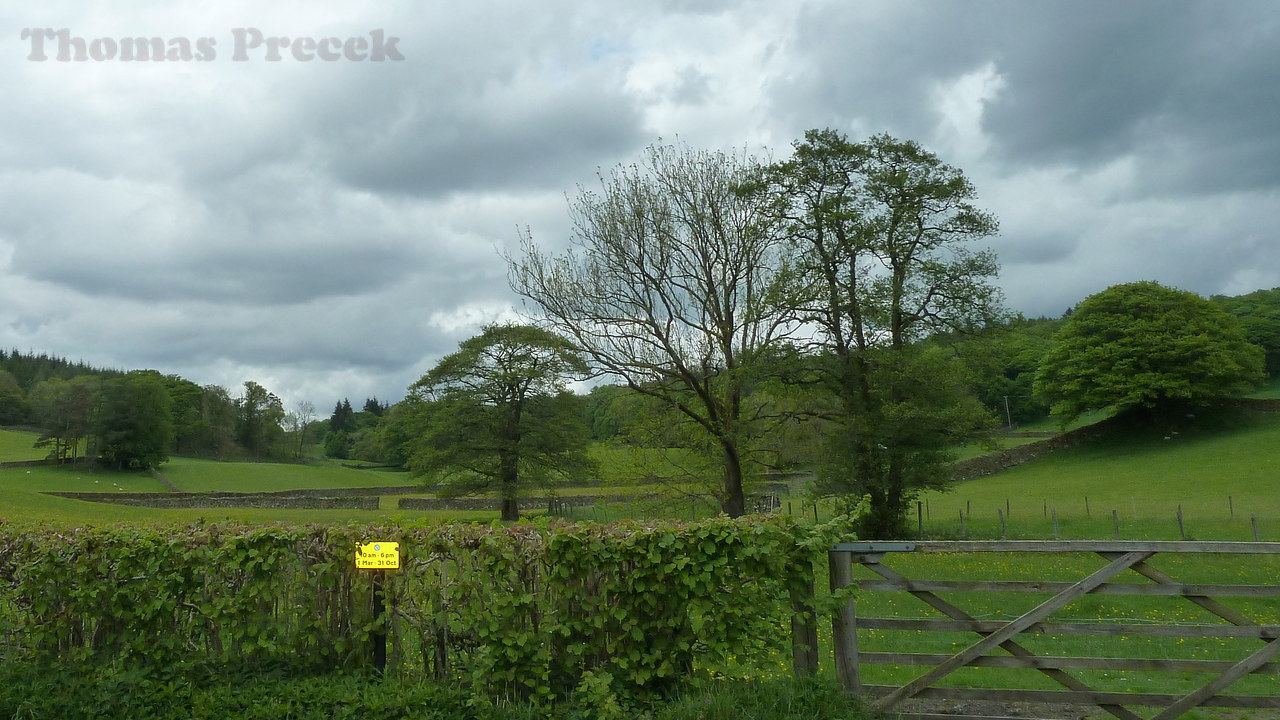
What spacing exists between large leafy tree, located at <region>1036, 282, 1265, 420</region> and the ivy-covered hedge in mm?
57476

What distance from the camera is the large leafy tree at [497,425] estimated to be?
4038 centimetres

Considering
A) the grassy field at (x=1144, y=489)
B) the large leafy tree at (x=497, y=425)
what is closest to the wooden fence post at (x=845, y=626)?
the grassy field at (x=1144, y=489)

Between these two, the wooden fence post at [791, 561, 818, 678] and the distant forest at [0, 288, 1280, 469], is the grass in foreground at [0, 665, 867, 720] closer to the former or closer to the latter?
the wooden fence post at [791, 561, 818, 678]

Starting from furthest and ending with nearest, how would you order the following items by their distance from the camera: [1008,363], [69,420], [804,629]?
1. [69,420]
2. [1008,363]
3. [804,629]

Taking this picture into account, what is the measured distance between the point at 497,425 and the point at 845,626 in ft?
119

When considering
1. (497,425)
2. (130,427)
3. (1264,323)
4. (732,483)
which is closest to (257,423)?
(130,427)

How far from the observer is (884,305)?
79.1ft

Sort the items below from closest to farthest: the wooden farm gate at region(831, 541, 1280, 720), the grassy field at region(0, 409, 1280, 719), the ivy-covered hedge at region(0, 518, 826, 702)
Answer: the wooden farm gate at region(831, 541, 1280, 720) < the ivy-covered hedge at region(0, 518, 826, 702) < the grassy field at region(0, 409, 1280, 719)

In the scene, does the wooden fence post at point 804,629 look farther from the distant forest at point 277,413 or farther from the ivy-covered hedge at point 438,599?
the distant forest at point 277,413

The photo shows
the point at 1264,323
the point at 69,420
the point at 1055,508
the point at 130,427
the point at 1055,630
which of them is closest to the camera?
the point at 1055,630

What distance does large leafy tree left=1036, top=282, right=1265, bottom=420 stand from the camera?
53.2m

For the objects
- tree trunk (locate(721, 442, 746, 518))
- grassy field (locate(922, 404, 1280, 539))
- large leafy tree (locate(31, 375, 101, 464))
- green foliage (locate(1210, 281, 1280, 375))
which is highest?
green foliage (locate(1210, 281, 1280, 375))

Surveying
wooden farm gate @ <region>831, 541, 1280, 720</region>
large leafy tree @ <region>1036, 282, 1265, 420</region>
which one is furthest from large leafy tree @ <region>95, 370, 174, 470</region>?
wooden farm gate @ <region>831, 541, 1280, 720</region>

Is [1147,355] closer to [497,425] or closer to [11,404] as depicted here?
[497,425]
